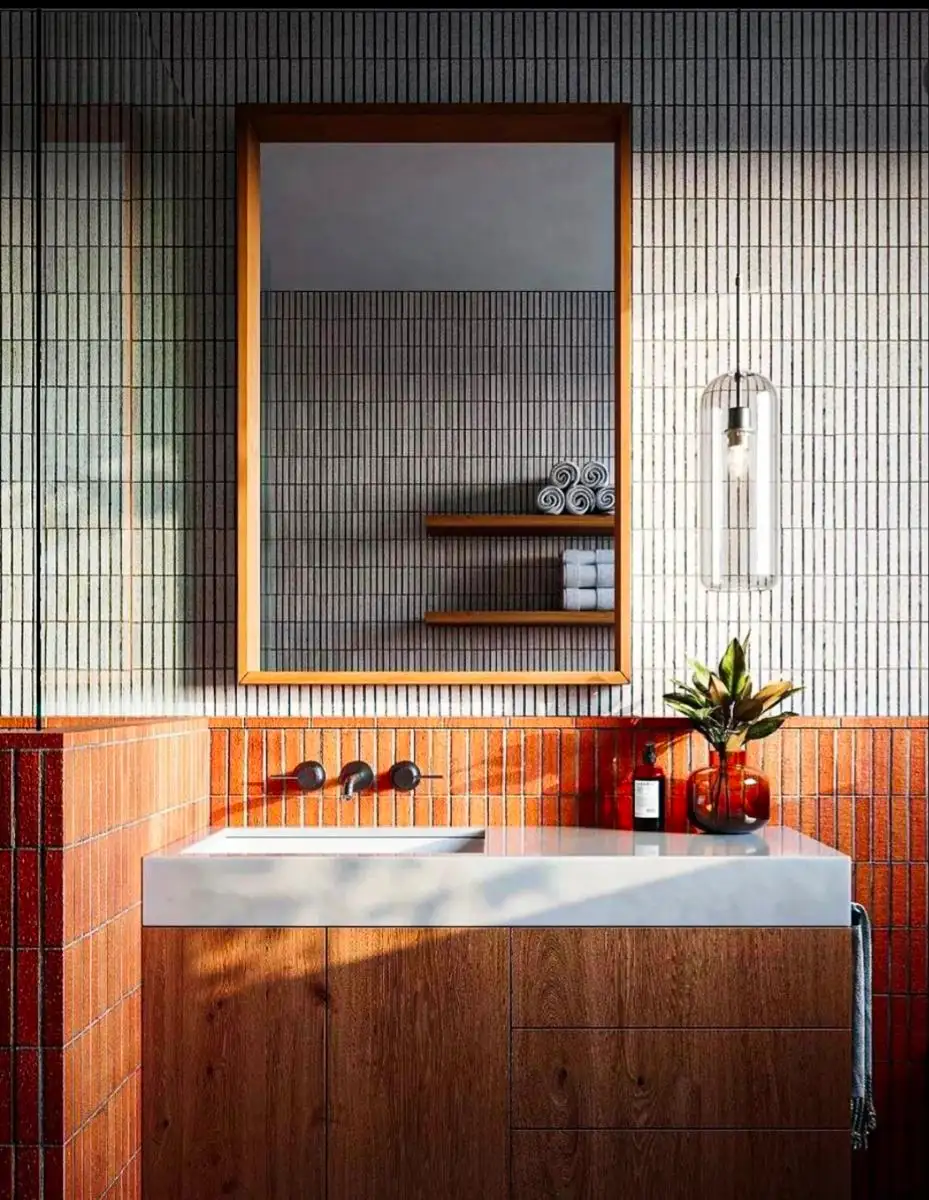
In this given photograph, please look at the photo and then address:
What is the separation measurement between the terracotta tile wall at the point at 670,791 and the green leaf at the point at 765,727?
0.17m

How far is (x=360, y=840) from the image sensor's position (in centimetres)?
247

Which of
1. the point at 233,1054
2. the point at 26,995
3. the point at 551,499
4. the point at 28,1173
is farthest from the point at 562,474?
the point at 28,1173

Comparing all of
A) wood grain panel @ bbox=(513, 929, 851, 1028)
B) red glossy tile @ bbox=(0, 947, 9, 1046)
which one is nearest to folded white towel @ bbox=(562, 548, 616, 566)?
wood grain panel @ bbox=(513, 929, 851, 1028)

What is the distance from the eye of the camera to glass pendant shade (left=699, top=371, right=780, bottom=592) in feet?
7.68

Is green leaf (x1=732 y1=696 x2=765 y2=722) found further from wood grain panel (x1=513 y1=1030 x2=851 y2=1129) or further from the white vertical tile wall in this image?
wood grain panel (x1=513 y1=1030 x2=851 y2=1129)

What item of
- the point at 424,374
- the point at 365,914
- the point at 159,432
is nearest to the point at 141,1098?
the point at 365,914

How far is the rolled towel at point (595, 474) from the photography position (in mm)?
2494

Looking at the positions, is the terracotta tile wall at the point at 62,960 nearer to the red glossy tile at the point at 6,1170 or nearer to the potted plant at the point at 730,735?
the red glossy tile at the point at 6,1170

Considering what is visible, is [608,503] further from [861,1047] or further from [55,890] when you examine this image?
[55,890]

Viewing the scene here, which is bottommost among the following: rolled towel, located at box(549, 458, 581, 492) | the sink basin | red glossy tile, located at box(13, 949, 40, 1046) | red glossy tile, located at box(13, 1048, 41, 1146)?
red glossy tile, located at box(13, 1048, 41, 1146)

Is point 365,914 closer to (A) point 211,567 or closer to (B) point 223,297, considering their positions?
(A) point 211,567

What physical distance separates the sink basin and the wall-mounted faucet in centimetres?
9

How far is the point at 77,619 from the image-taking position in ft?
6.26

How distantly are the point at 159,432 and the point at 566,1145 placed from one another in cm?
143
